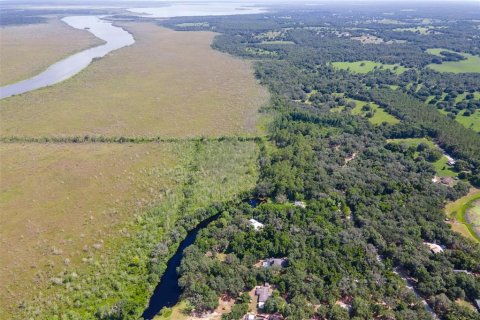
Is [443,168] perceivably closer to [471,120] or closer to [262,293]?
[471,120]

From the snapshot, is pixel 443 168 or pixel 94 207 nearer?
pixel 94 207

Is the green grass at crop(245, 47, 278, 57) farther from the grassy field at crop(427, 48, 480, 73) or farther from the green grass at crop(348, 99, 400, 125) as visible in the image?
the green grass at crop(348, 99, 400, 125)

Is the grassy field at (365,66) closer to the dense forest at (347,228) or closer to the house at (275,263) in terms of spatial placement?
the dense forest at (347,228)

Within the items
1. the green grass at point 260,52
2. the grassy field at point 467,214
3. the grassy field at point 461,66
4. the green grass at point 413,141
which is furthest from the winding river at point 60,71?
the grassy field at point 461,66

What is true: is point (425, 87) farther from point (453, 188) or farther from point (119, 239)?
point (119, 239)

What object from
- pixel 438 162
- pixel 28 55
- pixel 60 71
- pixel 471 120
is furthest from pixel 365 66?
pixel 28 55

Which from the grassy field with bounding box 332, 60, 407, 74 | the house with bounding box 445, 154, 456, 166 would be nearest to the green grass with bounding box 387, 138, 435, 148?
the house with bounding box 445, 154, 456, 166
